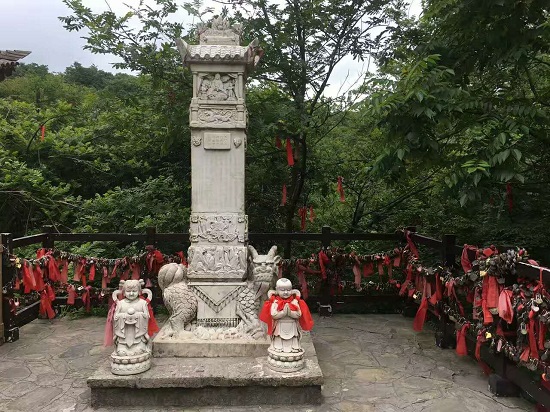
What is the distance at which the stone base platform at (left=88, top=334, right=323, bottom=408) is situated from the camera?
150 inches

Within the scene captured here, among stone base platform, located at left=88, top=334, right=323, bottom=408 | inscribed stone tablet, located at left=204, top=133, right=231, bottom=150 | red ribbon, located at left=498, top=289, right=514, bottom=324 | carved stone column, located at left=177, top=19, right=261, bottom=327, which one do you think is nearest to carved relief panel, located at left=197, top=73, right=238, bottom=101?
carved stone column, located at left=177, top=19, right=261, bottom=327

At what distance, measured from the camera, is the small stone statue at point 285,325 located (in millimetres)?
3943

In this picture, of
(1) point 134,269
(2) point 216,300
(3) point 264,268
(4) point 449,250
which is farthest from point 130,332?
(4) point 449,250

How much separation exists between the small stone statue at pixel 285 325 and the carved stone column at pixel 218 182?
76 centimetres

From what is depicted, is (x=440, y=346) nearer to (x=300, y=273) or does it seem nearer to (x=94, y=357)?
(x=300, y=273)

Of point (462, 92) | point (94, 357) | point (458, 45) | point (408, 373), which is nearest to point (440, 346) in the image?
point (408, 373)

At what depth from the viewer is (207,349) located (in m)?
4.34

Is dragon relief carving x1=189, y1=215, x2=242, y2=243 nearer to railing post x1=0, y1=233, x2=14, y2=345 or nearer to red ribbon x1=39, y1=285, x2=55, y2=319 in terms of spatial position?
railing post x1=0, y1=233, x2=14, y2=345

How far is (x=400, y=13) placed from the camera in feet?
22.9

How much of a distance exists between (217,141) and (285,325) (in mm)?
2150

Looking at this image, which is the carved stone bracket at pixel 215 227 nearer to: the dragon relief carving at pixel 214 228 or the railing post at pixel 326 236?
the dragon relief carving at pixel 214 228

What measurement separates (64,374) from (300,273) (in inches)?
141

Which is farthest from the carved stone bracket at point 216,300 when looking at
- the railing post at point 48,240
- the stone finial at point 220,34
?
the railing post at point 48,240

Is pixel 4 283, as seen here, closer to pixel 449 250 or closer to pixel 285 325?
pixel 285 325
